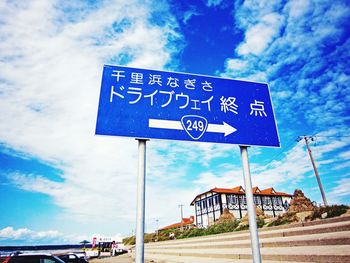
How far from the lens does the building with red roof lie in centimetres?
3612

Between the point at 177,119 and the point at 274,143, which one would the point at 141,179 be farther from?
the point at 274,143

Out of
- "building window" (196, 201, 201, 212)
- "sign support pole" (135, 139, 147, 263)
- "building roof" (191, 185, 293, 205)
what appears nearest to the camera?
"sign support pole" (135, 139, 147, 263)

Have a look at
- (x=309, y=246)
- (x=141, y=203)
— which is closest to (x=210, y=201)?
(x=309, y=246)

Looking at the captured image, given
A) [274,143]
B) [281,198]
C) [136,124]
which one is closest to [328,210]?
[274,143]

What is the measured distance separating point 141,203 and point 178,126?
97 centimetres

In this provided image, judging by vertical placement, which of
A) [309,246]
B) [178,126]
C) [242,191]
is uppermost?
[242,191]

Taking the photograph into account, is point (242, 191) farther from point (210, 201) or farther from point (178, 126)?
point (178, 126)

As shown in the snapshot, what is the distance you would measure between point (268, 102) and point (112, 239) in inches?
1364

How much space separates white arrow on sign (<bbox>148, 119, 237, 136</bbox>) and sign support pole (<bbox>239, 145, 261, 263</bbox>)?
0.32 metres

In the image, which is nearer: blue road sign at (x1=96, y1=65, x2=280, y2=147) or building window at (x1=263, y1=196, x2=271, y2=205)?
blue road sign at (x1=96, y1=65, x2=280, y2=147)

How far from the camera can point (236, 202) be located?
36719 millimetres

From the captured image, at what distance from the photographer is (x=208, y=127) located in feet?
9.21

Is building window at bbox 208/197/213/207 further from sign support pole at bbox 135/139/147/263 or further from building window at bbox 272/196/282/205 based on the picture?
sign support pole at bbox 135/139/147/263

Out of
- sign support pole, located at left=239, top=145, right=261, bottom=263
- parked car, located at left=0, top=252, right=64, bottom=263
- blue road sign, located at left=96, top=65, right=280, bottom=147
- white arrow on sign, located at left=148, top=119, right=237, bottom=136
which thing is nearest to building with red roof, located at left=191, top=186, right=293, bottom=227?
parked car, located at left=0, top=252, right=64, bottom=263
